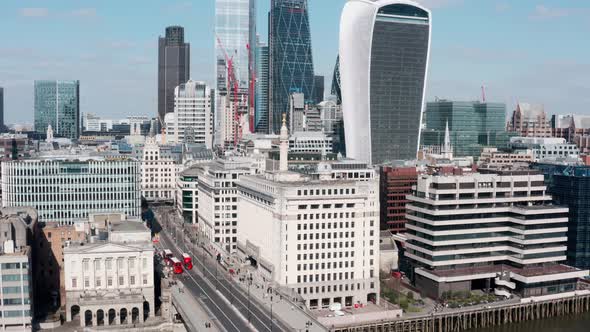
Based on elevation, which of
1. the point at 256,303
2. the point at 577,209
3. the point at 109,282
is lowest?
the point at 256,303

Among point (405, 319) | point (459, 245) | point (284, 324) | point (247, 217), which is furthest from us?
point (247, 217)

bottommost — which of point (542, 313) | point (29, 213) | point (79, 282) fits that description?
point (542, 313)

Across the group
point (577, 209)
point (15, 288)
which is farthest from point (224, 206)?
point (577, 209)

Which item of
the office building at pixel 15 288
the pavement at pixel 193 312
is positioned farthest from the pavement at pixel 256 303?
the office building at pixel 15 288

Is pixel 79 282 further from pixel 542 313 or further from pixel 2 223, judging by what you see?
pixel 542 313

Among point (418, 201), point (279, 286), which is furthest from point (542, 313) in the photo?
point (279, 286)

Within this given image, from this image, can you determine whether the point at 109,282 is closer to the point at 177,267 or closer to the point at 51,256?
the point at 51,256
